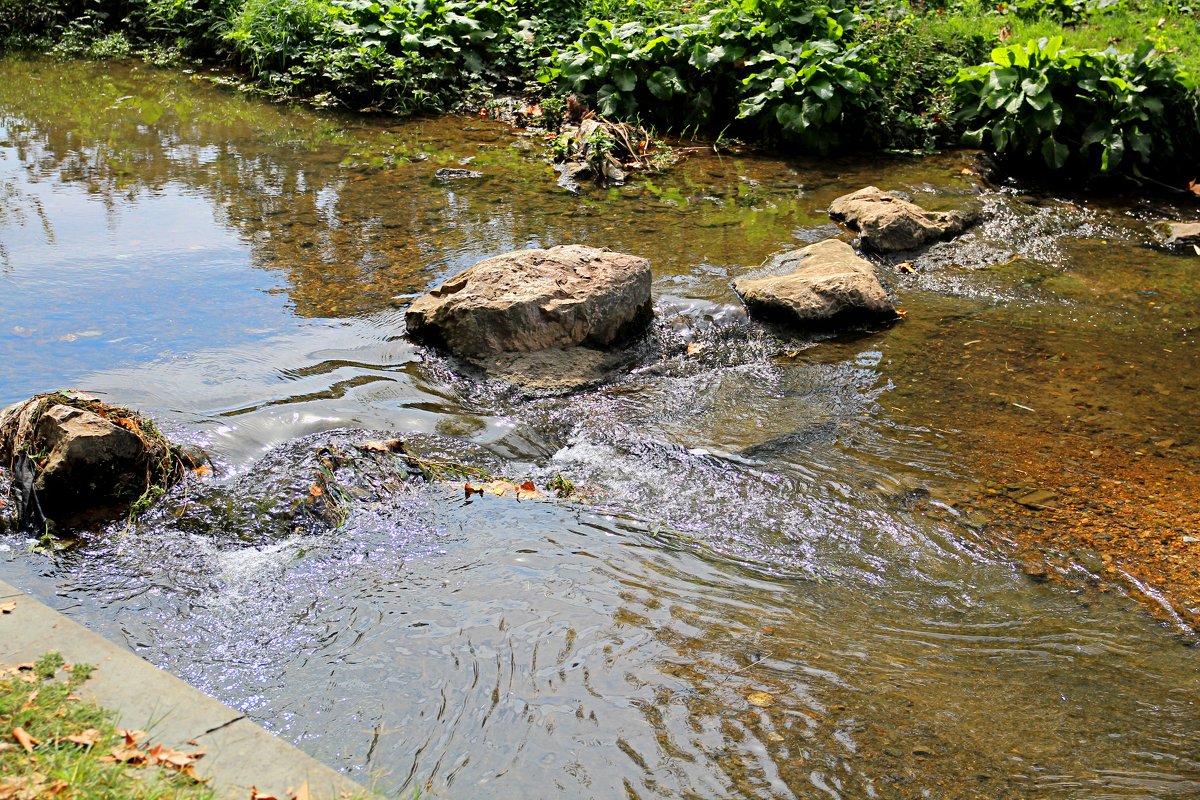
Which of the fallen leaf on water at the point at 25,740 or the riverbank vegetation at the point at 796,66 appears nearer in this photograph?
the fallen leaf on water at the point at 25,740

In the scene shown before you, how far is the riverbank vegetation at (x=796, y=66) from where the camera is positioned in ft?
33.3

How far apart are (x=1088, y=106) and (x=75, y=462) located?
9.97 meters

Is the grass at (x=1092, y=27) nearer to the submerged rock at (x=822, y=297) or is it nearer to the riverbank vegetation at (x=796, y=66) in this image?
the riverbank vegetation at (x=796, y=66)

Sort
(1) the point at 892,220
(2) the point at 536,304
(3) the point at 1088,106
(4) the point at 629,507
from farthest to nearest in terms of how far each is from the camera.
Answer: (3) the point at 1088,106
(1) the point at 892,220
(2) the point at 536,304
(4) the point at 629,507

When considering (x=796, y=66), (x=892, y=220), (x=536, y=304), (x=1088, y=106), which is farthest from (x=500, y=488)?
(x=1088, y=106)

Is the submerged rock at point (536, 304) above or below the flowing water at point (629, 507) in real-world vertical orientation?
above

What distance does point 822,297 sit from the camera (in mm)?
7160

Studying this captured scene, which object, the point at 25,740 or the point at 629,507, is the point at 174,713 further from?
the point at 629,507

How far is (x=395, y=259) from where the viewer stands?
26.8 ft

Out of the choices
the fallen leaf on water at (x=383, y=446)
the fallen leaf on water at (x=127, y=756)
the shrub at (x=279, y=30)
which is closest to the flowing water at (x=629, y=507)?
the fallen leaf on water at (x=383, y=446)

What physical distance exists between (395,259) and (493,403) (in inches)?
104

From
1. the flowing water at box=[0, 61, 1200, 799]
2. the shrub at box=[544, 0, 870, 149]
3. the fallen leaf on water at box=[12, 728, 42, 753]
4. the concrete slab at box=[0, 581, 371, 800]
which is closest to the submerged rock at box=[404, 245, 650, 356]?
the flowing water at box=[0, 61, 1200, 799]

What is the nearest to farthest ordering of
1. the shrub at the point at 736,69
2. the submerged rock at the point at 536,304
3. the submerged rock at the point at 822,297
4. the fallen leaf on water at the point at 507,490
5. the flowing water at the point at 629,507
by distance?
the flowing water at the point at 629,507
the fallen leaf on water at the point at 507,490
the submerged rock at the point at 536,304
the submerged rock at the point at 822,297
the shrub at the point at 736,69

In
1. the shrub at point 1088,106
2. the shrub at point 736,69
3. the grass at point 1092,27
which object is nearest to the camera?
the shrub at point 1088,106
